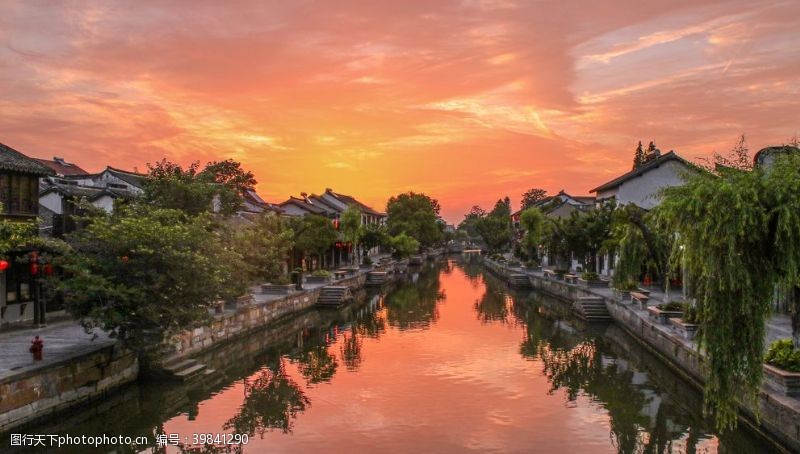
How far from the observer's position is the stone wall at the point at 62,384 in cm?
1423

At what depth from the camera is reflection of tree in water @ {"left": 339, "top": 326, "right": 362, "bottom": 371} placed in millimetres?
23797

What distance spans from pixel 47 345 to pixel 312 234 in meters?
30.7

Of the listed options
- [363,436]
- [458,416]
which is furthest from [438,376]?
[363,436]

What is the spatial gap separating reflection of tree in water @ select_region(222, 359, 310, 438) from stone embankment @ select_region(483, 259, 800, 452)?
11.2 m

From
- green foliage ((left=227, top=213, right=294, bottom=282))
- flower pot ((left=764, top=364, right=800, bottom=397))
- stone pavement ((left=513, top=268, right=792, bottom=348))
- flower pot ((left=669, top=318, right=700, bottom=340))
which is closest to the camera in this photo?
flower pot ((left=764, top=364, right=800, bottom=397))

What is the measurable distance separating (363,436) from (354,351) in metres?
11.0

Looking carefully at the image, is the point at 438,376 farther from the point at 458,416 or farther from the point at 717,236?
the point at 717,236

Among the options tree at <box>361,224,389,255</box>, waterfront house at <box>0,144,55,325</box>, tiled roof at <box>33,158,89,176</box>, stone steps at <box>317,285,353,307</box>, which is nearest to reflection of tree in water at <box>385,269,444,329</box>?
stone steps at <box>317,285,353,307</box>

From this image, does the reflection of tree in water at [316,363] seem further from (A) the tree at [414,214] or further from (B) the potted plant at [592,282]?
(A) the tree at [414,214]

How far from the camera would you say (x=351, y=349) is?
26.8 m

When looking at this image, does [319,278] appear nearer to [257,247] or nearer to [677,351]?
[257,247]

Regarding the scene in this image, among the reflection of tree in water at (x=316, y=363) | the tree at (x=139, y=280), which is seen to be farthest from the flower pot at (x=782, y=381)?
the tree at (x=139, y=280)

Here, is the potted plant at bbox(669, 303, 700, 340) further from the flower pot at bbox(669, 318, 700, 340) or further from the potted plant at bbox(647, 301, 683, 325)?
the potted plant at bbox(647, 301, 683, 325)

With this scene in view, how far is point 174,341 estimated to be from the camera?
20.2 m
